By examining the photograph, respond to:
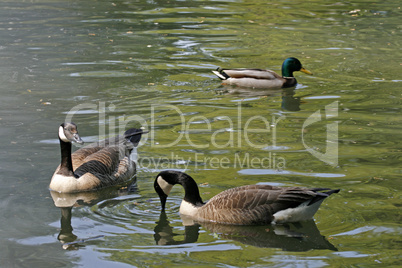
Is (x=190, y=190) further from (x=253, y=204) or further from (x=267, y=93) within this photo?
(x=267, y=93)

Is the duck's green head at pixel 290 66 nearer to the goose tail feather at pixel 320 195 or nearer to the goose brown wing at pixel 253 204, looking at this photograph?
the goose brown wing at pixel 253 204

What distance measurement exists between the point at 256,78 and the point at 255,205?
7722 mm

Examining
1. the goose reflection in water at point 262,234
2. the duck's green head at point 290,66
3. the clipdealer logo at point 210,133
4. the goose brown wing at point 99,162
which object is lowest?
the goose reflection in water at point 262,234

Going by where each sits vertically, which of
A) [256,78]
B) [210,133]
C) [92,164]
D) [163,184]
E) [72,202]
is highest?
[256,78]

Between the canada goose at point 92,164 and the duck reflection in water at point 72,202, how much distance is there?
9 centimetres

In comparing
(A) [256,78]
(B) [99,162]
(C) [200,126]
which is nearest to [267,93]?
(A) [256,78]

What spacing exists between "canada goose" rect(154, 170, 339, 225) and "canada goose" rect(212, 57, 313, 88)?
731 centimetres

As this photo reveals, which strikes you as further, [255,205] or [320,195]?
[255,205]

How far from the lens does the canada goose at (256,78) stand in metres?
15.2

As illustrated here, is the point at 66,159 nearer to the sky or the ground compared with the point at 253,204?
nearer to the sky

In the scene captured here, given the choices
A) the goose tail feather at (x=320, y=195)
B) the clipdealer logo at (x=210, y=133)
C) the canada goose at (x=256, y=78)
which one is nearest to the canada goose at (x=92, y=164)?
the clipdealer logo at (x=210, y=133)

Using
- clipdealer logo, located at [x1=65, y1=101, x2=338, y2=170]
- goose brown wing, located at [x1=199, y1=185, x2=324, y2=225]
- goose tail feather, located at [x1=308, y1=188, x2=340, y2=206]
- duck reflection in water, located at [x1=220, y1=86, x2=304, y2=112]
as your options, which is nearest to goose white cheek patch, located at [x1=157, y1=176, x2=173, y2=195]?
goose brown wing, located at [x1=199, y1=185, x2=324, y2=225]

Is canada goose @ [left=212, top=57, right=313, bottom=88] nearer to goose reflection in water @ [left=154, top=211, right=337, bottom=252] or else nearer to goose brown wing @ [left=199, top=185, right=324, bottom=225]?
goose brown wing @ [left=199, top=185, right=324, bottom=225]

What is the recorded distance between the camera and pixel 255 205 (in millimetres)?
7922
